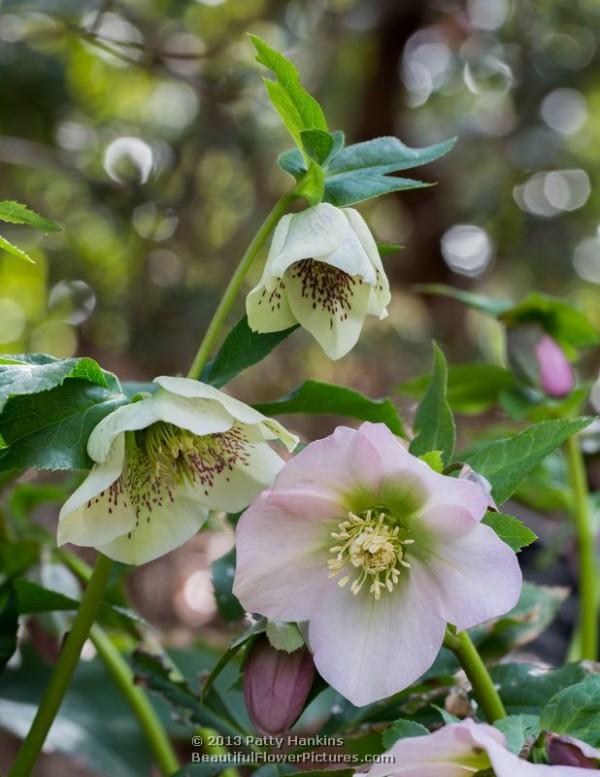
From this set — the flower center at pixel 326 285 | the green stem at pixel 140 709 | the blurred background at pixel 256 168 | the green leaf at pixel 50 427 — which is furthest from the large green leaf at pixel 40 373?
the blurred background at pixel 256 168

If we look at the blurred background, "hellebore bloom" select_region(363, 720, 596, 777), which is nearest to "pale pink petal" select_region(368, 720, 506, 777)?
"hellebore bloom" select_region(363, 720, 596, 777)

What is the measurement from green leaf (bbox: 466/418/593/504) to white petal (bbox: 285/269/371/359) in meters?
0.10

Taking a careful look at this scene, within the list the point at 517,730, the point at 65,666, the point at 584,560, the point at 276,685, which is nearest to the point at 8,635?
the point at 65,666

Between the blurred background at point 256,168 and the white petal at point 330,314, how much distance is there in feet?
4.15

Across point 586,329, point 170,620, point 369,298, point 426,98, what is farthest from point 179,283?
point 369,298

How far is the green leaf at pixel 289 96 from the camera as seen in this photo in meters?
0.48

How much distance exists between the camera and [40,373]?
1.38 feet

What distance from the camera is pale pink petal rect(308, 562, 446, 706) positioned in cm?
40

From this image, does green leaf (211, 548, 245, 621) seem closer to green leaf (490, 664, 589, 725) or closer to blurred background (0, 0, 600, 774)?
green leaf (490, 664, 589, 725)

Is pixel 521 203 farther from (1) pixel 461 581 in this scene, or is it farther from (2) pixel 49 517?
(1) pixel 461 581

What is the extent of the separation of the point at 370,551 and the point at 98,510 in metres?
0.13

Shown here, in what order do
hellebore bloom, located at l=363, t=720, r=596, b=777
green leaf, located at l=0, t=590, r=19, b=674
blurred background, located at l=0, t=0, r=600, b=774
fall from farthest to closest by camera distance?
blurred background, located at l=0, t=0, r=600, b=774
green leaf, located at l=0, t=590, r=19, b=674
hellebore bloom, located at l=363, t=720, r=596, b=777

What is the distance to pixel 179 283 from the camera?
221 centimetres

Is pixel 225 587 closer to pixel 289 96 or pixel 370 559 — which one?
pixel 370 559
